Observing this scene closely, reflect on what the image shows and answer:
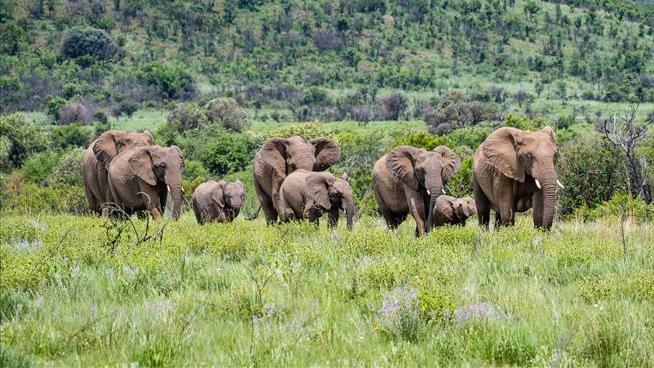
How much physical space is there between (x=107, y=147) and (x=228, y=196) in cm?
362

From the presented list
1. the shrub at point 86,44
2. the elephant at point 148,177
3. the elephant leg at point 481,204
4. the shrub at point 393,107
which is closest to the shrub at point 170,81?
the shrub at point 86,44

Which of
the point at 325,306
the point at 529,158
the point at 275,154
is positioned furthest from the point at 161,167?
the point at 325,306

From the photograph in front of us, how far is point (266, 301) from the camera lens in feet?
19.6

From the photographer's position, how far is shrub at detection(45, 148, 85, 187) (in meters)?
42.9

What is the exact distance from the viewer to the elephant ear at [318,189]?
15086mm

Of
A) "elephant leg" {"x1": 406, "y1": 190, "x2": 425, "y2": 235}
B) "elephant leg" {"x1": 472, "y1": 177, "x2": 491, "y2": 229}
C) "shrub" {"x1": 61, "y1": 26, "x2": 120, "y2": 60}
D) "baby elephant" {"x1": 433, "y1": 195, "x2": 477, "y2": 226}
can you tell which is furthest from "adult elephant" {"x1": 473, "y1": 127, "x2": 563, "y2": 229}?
"shrub" {"x1": 61, "y1": 26, "x2": 120, "y2": 60}

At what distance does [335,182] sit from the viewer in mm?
15320

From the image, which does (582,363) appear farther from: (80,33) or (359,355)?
(80,33)

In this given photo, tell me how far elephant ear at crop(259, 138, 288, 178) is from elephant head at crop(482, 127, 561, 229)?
5701mm

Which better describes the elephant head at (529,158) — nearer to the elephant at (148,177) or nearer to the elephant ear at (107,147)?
the elephant at (148,177)

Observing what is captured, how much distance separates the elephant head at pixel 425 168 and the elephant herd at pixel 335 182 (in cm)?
2

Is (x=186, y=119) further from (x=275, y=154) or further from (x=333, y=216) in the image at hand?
(x=333, y=216)

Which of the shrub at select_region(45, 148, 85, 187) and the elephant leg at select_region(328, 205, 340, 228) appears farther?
the shrub at select_region(45, 148, 85, 187)

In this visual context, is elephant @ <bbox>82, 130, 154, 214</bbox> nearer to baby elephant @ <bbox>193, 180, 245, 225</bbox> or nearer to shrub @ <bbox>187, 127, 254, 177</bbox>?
baby elephant @ <bbox>193, 180, 245, 225</bbox>
